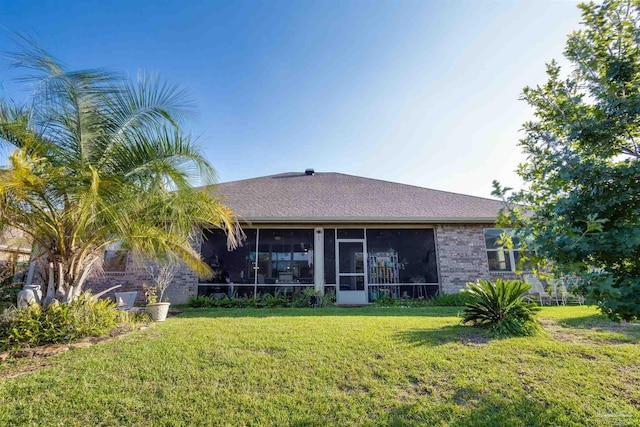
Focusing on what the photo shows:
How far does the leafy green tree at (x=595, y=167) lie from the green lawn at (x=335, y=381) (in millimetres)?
1704

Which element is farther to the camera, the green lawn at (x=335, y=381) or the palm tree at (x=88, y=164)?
the palm tree at (x=88, y=164)

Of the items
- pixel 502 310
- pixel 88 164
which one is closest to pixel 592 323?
pixel 502 310

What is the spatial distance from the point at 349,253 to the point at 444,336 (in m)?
6.61

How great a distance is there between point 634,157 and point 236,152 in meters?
10.0

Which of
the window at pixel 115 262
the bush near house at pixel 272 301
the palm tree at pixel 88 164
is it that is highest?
the palm tree at pixel 88 164

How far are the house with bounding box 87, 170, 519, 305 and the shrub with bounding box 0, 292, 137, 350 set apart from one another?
539 cm

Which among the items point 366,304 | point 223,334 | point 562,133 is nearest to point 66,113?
point 223,334

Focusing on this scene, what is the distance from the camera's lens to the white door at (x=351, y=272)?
455 inches

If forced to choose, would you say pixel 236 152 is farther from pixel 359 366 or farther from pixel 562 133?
pixel 562 133

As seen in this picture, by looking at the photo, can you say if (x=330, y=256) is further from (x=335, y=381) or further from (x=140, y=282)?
(x=335, y=381)

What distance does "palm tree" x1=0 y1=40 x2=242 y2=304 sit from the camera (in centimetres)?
511

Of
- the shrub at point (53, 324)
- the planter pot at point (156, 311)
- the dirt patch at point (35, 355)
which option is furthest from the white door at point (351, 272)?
the dirt patch at point (35, 355)

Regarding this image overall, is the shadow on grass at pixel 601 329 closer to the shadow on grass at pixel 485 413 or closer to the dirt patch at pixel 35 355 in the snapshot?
the shadow on grass at pixel 485 413

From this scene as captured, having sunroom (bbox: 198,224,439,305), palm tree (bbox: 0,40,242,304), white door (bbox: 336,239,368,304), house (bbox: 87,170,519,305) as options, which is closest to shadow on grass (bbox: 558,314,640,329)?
house (bbox: 87,170,519,305)
